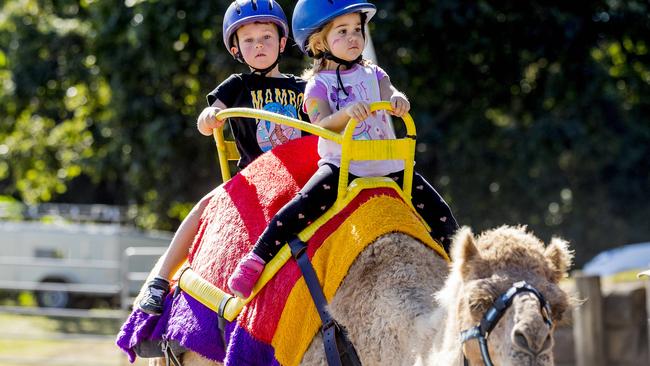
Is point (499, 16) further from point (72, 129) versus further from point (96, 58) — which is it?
point (72, 129)

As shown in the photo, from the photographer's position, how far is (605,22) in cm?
1398

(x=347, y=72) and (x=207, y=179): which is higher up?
(x=347, y=72)

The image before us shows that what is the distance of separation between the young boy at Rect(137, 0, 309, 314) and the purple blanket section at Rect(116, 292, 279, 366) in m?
0.12

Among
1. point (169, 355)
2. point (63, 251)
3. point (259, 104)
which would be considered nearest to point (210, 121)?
point (259, 104)

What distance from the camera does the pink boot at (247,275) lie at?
4.11 m

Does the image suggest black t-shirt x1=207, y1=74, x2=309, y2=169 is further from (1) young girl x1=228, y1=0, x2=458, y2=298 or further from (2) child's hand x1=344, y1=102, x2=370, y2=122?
(2) child's hand x1=344, y1=102, x2=370, y2=122

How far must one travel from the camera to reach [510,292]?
2.91 metres

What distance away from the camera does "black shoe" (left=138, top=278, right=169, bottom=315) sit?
4.84m

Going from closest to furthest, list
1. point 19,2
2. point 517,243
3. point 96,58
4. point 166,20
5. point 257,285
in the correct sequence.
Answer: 1. point 517,243
2. point 257,285
3. point 166,20
4. point 96,58
5. point 19,2

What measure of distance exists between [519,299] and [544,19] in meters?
11.4

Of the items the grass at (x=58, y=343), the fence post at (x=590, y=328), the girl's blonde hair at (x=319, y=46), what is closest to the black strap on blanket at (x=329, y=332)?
the girl's blonde hair at (x=319, y=46)

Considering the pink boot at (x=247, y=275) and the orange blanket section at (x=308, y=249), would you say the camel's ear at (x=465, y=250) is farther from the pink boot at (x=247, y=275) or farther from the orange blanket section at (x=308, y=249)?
the pink boot at (x=247, y=275)

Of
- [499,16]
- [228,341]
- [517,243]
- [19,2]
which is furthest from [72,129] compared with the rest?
[517,243]

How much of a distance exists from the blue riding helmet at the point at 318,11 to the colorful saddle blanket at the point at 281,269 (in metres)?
0.50
